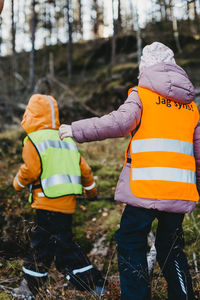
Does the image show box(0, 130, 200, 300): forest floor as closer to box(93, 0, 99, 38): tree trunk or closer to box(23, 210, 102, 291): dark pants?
box(23, 210, 102, 291): dark pants

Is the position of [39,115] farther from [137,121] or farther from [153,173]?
[153,173]

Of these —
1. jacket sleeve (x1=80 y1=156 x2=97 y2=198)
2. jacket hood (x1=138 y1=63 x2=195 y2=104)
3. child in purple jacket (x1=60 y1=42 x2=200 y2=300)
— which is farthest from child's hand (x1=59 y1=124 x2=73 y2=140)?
jacket sleeve (x1=80 y1=156 x2=97 y2=198)

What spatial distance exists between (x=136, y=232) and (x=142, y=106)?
1039mm

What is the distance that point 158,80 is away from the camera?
2.12 meters

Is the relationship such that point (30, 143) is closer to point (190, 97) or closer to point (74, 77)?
point (190, 97)

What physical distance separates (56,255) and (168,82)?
227cm

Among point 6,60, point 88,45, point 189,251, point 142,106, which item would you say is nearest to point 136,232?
point 142,106

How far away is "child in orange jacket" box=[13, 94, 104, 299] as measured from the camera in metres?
2.83

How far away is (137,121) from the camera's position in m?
2.06

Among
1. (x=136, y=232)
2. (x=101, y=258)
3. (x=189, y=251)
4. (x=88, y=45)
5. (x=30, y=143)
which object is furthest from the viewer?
(x=88, y=45)

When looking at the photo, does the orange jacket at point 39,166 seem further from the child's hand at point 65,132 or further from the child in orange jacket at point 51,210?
the child's hand at point 65,132

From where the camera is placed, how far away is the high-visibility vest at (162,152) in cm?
199

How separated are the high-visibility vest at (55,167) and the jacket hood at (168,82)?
133 cm

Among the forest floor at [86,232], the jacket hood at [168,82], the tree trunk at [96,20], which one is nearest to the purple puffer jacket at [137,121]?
the jacket hood at [168,82]
